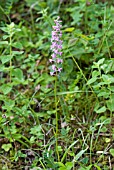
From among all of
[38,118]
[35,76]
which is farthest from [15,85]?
[38,118]

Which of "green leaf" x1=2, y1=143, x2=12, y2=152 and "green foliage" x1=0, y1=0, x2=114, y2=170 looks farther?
"green leaf" x1=2, y1=143, x2=12, y2=152

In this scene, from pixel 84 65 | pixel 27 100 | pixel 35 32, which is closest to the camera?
pixel 27 100

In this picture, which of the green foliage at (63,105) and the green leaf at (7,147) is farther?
the green leaf at (7,147)

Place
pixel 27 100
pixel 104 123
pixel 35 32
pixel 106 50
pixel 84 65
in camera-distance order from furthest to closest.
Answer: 1. pixel 35 32
2. pixel 84 65
3. pixel 106 50
4. pixel 27 100
5. pixel 104 123

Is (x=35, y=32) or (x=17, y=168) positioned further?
(x=35, y=32)

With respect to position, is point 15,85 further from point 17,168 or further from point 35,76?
point 17,168

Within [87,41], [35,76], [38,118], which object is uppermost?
[87,41]

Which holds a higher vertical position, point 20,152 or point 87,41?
point 87,41

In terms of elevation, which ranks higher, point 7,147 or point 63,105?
point 63,105
